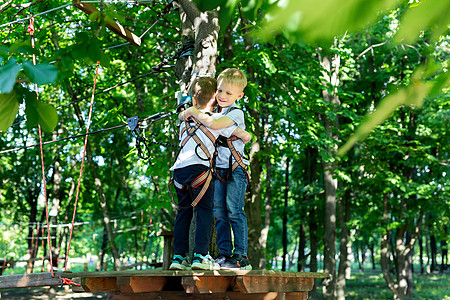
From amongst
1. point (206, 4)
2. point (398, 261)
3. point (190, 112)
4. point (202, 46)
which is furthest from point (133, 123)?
point (398, 261)

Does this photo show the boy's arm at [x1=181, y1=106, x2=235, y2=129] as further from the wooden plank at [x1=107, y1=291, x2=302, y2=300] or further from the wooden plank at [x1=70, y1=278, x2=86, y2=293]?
the wooden plank at [x1=70, y1=278, x2=86, y2=293]

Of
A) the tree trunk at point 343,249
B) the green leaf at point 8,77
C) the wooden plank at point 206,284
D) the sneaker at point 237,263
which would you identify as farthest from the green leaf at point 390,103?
the tree trunk at point 343,249

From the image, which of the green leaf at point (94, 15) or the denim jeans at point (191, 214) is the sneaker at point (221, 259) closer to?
the denim jeans at point (191, 214)

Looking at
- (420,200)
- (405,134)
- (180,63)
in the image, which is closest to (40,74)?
(180,63)

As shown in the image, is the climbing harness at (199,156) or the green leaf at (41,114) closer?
the green leaf at (41,114)

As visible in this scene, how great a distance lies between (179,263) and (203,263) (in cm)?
26

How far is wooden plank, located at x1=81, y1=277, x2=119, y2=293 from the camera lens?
3416mm

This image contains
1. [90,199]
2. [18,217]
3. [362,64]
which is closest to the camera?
[362,64]

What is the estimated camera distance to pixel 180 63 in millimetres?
5453

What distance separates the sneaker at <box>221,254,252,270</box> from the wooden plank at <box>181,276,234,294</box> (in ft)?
1.08

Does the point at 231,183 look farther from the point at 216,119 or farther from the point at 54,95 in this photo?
the point at 54,95

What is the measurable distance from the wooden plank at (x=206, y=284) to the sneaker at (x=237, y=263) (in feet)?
1.08

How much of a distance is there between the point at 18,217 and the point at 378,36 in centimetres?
2092

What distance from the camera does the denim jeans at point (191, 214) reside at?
3736mm
